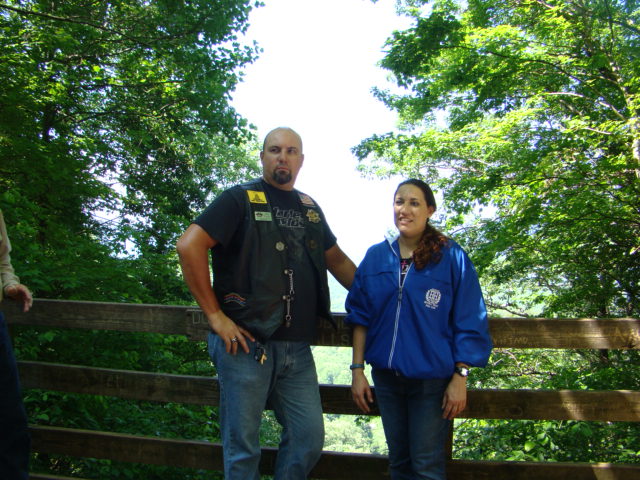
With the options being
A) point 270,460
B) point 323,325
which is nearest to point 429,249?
point 323,325

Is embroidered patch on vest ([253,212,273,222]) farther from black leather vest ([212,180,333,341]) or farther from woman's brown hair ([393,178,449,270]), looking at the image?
woman's brown hair ([393,178,449,270])

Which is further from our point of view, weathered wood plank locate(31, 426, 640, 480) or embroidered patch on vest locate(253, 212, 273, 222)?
weathered wood plank locate(31, 426, 640, 480)

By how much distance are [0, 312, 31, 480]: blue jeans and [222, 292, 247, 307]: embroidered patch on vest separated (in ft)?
3.88

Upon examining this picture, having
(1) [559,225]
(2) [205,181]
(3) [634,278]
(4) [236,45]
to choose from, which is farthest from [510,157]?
(2) [205,181]

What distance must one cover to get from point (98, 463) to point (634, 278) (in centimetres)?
863

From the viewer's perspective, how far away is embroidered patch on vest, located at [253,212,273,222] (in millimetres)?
2383

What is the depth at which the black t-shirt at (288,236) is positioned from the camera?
230cm

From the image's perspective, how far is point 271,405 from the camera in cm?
248

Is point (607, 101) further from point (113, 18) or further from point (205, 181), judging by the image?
point (205, 181)

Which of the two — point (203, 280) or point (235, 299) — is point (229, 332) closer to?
point (235, 299)

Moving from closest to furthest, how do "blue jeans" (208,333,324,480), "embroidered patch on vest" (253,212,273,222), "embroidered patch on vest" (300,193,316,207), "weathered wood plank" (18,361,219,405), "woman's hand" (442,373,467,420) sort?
"woman's hand" (442,373,467,420) < "blue jeans" (208,333,324,480) < "embroidered patch on vest" (253,212,273,222) < "embroidered patch on vest" (300,193,316,207) < "weathered wood plank" (18,361,219,405)

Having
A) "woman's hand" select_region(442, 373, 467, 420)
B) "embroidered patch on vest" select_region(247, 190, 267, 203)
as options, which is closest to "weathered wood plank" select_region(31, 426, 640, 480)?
"woman's hand" select_region(442, 373, 467, 420)

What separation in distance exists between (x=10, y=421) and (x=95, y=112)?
11772mm

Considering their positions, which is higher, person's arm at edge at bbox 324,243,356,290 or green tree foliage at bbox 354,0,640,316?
green tree foliage at bbox 354,0,640,316
